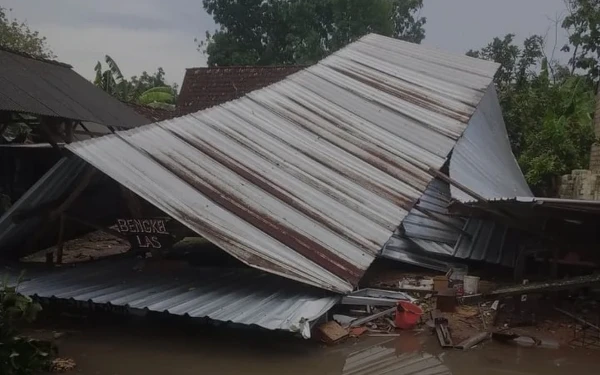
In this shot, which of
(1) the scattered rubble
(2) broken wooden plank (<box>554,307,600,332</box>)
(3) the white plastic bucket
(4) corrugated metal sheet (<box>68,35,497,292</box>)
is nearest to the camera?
(1) the scattered rubble

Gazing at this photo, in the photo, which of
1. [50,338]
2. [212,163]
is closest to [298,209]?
[212,163]

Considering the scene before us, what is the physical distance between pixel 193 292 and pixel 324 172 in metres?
2.53

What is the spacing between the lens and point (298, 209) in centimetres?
732

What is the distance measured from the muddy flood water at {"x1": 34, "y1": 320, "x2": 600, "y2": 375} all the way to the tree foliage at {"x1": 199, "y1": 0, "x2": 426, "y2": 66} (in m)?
19.1

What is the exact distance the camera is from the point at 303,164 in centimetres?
838

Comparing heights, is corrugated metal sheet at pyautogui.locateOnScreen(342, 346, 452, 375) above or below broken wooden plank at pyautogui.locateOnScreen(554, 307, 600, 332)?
below

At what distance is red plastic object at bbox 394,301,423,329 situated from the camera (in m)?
7.30

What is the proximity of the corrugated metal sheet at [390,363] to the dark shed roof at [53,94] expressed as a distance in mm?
7443

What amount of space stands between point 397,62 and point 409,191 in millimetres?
5921

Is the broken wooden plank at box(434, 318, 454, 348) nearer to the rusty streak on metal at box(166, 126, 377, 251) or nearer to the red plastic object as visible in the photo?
the red plastic object

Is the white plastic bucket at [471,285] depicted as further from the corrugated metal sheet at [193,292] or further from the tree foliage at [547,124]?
the tree foliage at [547,124]

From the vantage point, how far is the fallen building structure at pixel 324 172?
6.68m

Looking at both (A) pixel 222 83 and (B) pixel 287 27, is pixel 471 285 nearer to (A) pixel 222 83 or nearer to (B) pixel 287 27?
(A) pixel 222 83

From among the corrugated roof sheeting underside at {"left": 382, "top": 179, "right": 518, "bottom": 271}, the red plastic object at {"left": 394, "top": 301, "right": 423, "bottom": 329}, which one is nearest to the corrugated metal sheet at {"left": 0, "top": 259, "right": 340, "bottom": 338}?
the red plastic object at {"left": 394, "top": 301, "right": 423, "bottom": 329}
